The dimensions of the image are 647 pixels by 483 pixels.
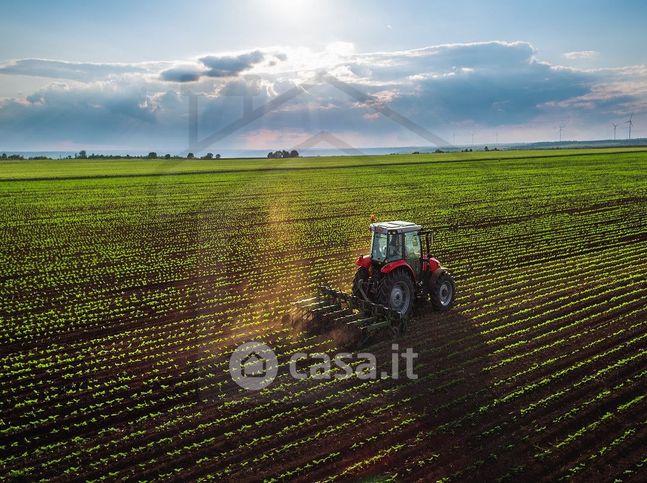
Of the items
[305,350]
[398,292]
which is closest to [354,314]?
[398,292]

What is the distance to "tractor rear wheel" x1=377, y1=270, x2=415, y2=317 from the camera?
12939 mm

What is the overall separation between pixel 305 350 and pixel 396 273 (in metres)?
2.94

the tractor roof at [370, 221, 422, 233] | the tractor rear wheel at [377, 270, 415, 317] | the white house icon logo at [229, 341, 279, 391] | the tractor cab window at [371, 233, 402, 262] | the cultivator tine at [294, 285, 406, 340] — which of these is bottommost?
the white house icon logo at [229, 341, 279, 391]

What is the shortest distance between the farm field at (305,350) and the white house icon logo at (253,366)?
200 mm

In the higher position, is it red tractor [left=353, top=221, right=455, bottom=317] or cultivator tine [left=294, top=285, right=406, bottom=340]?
red tractor [left=353, top=221, right=455, bottom=317]

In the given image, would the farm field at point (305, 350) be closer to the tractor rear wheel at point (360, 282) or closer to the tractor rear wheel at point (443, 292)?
the tractor rear wheel at point (443, 292)

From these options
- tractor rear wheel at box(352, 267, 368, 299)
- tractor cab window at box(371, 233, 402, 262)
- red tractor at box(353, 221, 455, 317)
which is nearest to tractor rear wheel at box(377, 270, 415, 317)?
red tractor at box(353, 221, 455, 317)

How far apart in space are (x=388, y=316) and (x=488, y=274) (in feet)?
22.8

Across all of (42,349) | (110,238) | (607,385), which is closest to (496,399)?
(607,385)

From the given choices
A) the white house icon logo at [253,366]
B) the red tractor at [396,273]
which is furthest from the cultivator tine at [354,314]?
the white house icon logo at [253,366]

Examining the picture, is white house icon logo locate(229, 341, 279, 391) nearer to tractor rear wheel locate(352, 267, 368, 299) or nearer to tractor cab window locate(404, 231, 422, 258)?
tractor rear wheel locate(352, 267, 368, 299)

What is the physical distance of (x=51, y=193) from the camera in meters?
49.8

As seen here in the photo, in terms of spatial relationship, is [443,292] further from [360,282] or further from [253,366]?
[253,366]

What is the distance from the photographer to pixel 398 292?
1327 centimetres
